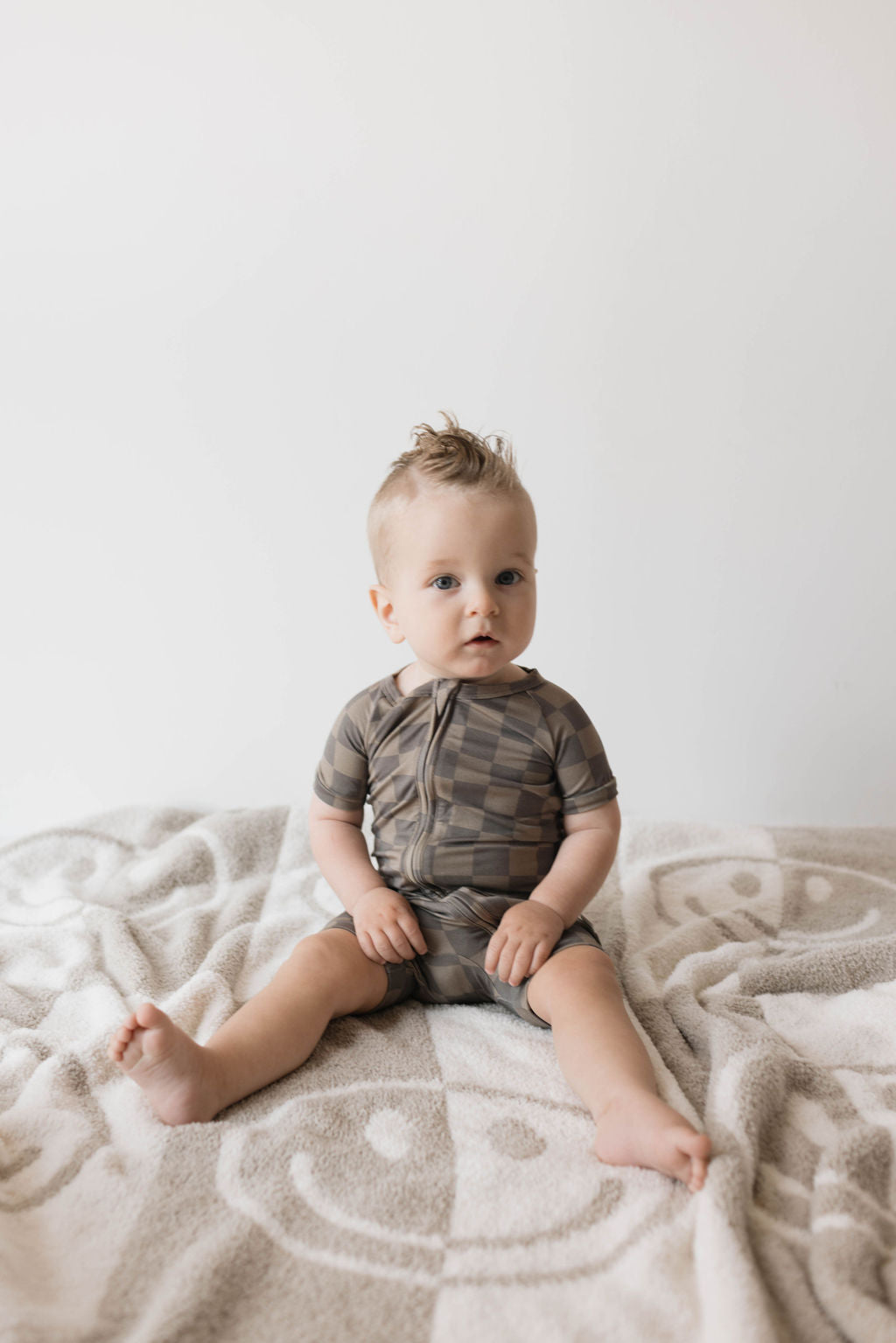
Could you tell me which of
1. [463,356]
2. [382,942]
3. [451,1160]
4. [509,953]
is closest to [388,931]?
[382,942]

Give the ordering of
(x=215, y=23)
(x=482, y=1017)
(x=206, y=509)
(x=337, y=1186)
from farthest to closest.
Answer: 1. (x=206, y=509)
2. (x=215, y=23)
3. (x=482, y=1017)
4. (x=337, y=1186)

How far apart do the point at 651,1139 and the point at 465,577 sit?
49 cm

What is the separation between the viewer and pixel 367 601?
56.6 inches

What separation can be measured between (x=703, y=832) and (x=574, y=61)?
990 mm

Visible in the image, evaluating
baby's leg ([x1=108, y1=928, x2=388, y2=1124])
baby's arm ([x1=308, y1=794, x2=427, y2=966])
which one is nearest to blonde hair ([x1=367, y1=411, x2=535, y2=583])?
baby's arm ([x1=308, y1=794, x2=427, y2=966])

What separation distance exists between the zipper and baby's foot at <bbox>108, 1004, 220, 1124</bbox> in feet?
0.91

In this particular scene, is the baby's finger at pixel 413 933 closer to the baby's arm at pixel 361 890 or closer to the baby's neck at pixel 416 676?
the baby's arm at pixel 361 890

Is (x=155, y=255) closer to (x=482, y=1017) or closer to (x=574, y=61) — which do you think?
(x=574, y=61)

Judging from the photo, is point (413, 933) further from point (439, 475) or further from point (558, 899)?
point (439, 475)

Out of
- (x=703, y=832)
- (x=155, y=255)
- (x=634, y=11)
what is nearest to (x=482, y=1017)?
(x=703, y=832)

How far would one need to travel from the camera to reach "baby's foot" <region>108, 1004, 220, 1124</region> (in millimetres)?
754

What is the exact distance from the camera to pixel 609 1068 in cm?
79

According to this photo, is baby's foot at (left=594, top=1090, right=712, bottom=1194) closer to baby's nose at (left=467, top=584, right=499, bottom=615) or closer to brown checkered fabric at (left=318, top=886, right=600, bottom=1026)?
brown checkered fabric at (left=318, top=886, right=600, bottom=1026)

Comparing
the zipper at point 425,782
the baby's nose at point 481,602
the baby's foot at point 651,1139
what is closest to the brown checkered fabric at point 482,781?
the zipper at point 425,782
